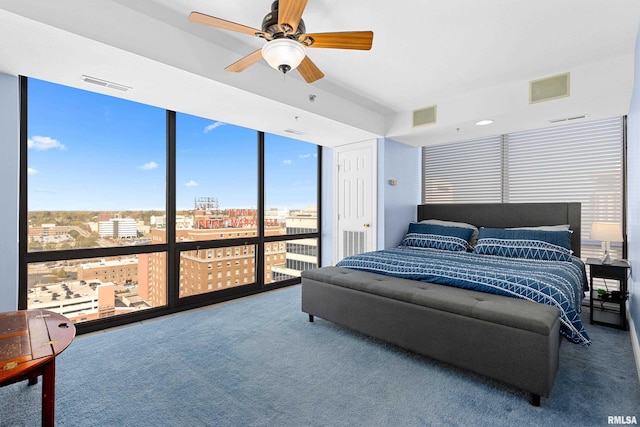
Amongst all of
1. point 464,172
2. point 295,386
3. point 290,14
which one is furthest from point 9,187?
point 464,172

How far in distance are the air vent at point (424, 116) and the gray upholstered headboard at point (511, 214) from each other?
1416mm

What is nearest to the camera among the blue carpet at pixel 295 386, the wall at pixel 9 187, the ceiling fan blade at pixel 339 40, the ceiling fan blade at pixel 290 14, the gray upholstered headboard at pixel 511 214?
the ceiling fan blade at pixel 290 14

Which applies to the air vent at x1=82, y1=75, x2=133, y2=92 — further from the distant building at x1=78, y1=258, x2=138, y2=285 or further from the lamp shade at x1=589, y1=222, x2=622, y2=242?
the lamp shade at x1=589, y1=222, x2=622, y2=242

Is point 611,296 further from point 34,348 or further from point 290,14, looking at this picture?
point 34,348

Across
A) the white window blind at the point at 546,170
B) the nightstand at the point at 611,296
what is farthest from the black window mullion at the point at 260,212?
the nightstand at the point at 611,296

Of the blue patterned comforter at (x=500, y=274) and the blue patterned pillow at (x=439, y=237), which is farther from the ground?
the blue patterned pillow at (x=439, y=237)

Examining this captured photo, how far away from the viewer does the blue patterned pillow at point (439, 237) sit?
4047 millimetres

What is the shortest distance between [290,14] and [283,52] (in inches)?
8.8

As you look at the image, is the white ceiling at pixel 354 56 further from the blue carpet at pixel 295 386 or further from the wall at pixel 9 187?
the blue carpet at pixel 295 386

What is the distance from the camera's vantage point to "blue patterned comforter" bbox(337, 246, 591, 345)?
2.11 metres

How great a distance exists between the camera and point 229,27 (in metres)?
1.83

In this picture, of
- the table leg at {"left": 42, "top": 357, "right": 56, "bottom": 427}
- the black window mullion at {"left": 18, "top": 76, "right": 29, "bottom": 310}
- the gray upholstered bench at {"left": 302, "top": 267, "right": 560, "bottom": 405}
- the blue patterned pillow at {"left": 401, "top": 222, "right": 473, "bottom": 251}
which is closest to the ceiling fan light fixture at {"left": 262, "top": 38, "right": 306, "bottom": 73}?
the gray upholstered bench at {"left": 302, "top": 267, "right": 560, "bottom": 405}

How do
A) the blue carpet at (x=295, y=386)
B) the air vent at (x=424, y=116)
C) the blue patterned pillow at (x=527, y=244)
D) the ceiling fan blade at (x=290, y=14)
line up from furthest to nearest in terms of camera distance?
the air vent at (x=424, y=116), the blue patterned pillow at (x=527, y=244), the blue carpet at (x=295, y=386), the ceiling fan blade at (x=290, y=14)

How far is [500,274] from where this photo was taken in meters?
2.51
